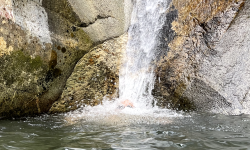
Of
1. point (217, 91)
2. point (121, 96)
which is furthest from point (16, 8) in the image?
point (217, 91)

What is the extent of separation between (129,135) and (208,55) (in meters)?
2.22

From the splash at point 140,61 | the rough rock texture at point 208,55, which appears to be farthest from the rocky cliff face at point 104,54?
the splash at point 140,61

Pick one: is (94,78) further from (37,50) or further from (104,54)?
(37,50)

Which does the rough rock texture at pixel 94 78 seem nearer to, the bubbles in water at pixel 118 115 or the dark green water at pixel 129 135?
the bubbles in water at pixel 118 115

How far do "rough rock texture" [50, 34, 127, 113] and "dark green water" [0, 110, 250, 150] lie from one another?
30.3 inches

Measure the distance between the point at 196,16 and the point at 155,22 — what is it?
28.9 inches

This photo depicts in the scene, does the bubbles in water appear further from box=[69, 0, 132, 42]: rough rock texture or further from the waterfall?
box=[69, 0, 132, 42]: rough rock texture

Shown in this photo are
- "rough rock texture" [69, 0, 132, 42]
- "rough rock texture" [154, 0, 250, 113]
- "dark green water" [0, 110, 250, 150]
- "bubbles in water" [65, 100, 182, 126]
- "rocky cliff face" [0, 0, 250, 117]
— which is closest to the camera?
"dark green water" [0, 110, 250, 150]

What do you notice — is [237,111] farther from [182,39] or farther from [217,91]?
[182,39]

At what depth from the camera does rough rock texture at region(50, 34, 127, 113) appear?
404cm

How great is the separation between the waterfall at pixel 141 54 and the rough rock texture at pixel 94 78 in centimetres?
16

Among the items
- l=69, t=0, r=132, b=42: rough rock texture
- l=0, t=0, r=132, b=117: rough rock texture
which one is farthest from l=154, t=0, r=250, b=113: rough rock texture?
l=0, t=0, r=132, b=117: rough rock texture

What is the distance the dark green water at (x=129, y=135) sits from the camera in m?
2.08

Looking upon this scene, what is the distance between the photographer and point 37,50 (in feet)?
11.9
